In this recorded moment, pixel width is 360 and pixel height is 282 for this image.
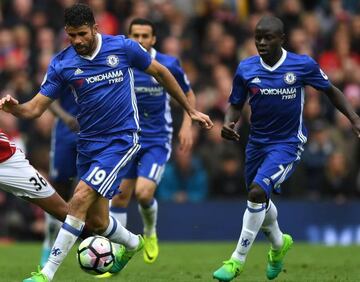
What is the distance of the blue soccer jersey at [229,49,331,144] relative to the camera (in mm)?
10719

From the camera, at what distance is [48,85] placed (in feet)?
33.2

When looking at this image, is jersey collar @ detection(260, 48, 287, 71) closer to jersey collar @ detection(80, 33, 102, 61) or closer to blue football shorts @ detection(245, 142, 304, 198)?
blue football shorts @ detection(245, 142, 304, 198)

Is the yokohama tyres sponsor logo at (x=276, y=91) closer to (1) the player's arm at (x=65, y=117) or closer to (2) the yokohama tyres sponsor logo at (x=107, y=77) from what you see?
(2) the yokohama tyres sponsor logo at (x=107, y=77)

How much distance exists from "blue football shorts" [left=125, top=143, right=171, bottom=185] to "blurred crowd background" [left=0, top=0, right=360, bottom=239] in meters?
4.56

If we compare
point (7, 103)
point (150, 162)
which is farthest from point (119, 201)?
point (7, 103)

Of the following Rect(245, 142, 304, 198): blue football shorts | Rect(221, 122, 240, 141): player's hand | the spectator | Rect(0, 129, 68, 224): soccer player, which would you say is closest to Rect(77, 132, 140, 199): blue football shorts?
Rect(0, 129, 68, 224): soccer player

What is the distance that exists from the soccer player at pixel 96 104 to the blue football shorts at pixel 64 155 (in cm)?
289

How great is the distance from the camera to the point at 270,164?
34.5 feet

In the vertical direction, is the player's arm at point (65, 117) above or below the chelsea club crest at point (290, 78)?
below

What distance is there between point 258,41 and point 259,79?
0.40 metres

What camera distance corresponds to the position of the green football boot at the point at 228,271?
997 cm

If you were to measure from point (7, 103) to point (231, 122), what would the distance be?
2418 millimetres

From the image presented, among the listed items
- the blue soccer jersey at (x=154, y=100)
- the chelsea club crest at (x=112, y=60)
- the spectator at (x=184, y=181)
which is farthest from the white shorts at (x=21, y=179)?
the spectator at (x=184, y=181)

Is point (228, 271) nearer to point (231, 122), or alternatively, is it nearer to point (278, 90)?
point (231, 122)
